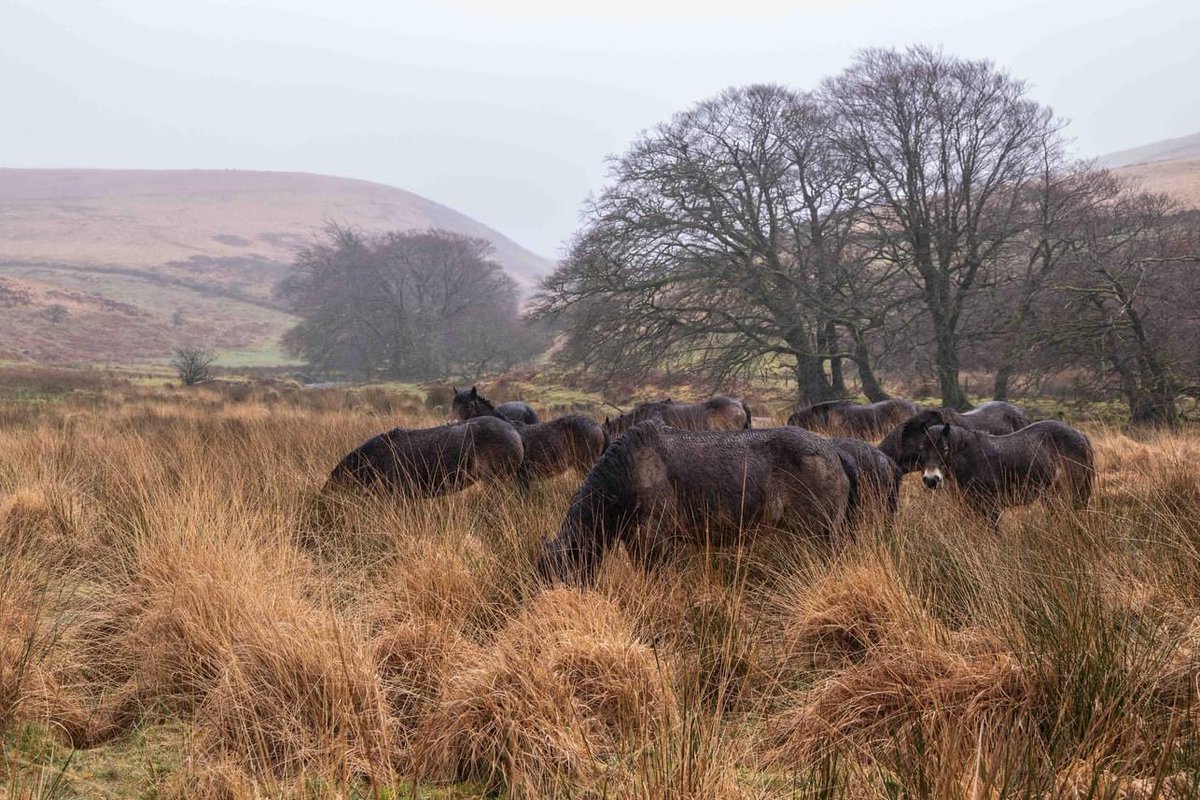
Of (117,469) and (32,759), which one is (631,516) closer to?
(32,759)

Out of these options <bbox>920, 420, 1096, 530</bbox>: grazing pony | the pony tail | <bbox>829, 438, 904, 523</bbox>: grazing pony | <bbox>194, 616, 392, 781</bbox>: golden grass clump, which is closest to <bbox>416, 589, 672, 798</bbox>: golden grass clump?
<bbox>194, 616, 392, 781</bbox>: golden grass clump

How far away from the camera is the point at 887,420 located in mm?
11734

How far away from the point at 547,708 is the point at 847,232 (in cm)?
1808

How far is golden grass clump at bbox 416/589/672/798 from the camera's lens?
237 cm

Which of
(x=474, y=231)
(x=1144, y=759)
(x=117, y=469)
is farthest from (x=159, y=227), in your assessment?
(x=1144, y=759)

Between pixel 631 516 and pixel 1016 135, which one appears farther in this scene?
pixel 1016 135

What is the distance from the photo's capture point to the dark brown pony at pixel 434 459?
650cm

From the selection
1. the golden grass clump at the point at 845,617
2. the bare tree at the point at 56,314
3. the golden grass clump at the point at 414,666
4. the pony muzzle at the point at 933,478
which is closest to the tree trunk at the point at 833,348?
the pony muzzle at the point at 933,478

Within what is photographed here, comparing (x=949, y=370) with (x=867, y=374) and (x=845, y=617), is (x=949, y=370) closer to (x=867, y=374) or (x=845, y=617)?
(x=867, y=374)

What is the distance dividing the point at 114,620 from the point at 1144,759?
4.79 meters

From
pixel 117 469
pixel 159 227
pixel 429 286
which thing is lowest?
pixel 117 469

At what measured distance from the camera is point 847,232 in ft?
59.6

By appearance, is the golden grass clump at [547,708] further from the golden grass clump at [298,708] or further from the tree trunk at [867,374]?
the tree trunk at [867,374]

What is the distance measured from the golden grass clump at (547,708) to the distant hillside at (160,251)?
53147 millimetres
